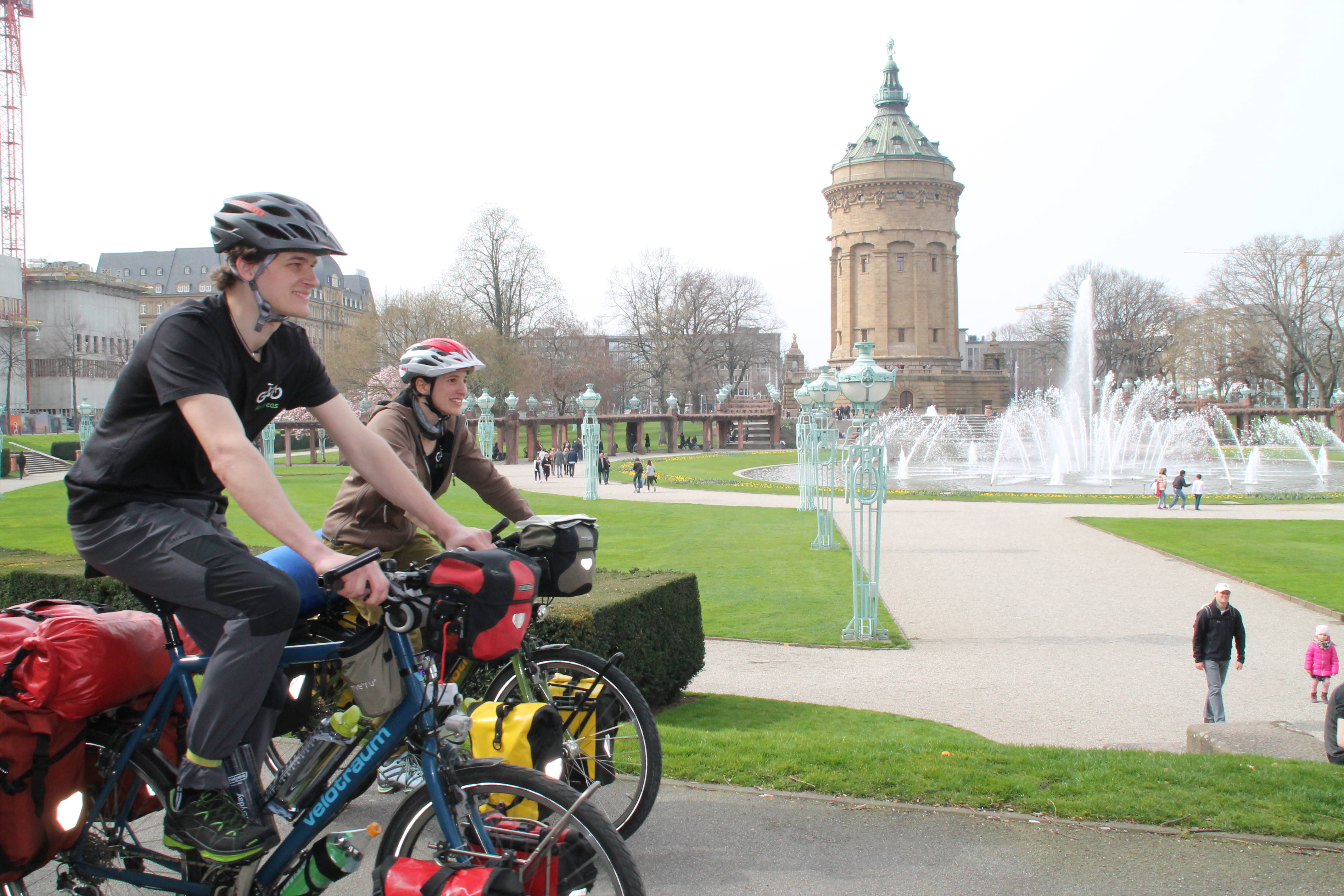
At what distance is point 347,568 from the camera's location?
2.71 meters

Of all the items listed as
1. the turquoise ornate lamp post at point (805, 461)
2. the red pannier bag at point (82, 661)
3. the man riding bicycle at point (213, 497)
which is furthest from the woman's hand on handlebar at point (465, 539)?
the turquoise ornate lamp post at point (805, 461)

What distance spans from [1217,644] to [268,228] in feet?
33.8

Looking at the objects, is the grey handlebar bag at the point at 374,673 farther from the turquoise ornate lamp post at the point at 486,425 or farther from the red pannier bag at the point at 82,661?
the turquoise ornate lamp post at the point at 486,425

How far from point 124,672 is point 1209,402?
8476 centimetres

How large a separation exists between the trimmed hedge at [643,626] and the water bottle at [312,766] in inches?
113

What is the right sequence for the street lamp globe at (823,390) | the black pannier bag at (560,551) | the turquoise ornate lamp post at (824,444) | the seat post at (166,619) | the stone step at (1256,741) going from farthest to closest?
the street lamp globe at (823,390)
the turquoise ornate lamp post at (824,444)
the stone step at (1256,741)
the black pannier bag at (560,551)
the seat post at (166,619)

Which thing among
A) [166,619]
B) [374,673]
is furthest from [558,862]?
[166,619]

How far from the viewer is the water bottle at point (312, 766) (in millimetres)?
2977

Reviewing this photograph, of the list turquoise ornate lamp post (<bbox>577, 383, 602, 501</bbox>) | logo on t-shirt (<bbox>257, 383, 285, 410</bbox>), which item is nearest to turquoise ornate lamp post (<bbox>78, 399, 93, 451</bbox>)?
turquoise ornate lamp post (<bbox>577, 383, 602, 501</bbox>)

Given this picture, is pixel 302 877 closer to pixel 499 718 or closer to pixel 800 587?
pixel 499 718

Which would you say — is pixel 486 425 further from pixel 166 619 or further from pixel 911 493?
pixel 166 619

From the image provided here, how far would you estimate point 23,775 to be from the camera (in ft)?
9.67

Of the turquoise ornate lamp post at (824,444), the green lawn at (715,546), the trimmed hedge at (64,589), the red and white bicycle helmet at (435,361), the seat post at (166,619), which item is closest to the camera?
the seat post at (166,619)

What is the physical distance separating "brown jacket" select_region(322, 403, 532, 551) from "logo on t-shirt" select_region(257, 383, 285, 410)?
111 cm
